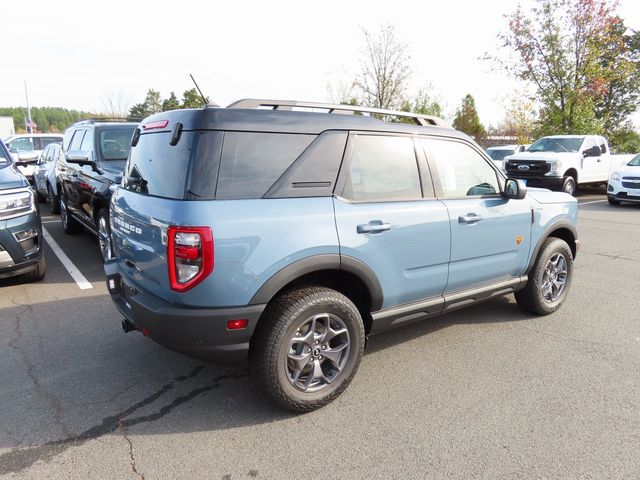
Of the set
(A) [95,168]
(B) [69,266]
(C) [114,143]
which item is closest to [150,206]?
(A) [95,168]

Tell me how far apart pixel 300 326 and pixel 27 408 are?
1.82 m

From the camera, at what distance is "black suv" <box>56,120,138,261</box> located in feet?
19.6

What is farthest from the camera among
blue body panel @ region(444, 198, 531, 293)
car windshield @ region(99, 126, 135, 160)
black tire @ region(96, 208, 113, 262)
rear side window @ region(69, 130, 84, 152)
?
rear side window @ region(69, 130, 84, 152)

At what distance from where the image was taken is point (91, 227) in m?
6.61

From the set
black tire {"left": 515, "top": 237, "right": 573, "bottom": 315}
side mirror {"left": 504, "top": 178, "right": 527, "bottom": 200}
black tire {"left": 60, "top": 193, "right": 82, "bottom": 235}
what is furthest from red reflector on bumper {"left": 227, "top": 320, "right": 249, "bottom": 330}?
black tire {"left": 60, "top": 193, "right": 82, "bottom": 235}

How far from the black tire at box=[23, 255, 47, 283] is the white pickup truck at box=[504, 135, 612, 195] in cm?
1292

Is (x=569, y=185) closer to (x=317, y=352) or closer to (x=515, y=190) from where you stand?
(x=515, y=190)

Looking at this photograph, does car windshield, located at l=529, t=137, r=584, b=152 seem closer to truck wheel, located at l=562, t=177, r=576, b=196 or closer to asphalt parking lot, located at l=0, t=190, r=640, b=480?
truck wheel, located at l=562, t=177, r=576, b=196

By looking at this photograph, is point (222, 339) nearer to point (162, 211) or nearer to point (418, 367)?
point (162, 211)

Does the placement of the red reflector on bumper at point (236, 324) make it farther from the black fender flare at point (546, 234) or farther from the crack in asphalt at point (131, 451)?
the black fender flare at point (546, 234)

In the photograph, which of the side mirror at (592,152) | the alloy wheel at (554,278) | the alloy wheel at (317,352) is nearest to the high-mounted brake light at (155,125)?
the alloy wheel at (317,352)

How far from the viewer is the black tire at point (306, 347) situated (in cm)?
271

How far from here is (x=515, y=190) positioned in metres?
3.90

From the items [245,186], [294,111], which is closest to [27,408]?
[245,186]
